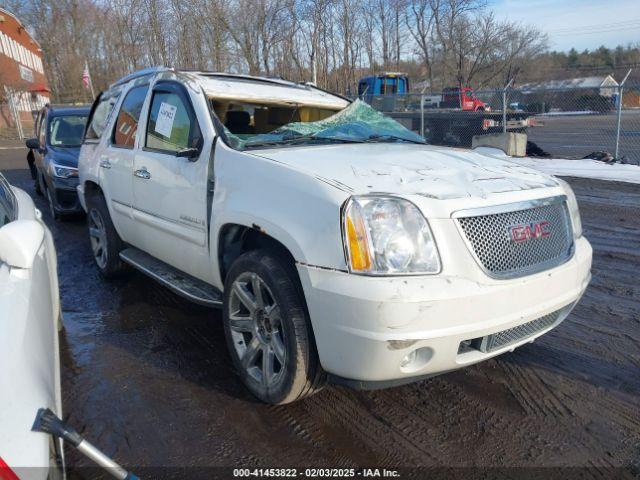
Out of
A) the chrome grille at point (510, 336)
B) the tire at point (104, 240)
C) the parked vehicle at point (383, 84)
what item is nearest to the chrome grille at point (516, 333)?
the chrome grille at point (510, 336)

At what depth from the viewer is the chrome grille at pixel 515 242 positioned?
245 cm

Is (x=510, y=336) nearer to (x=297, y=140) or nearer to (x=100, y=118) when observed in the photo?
(x=297, y=140)

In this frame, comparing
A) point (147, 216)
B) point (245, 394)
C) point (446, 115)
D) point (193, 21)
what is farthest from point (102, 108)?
point (193, 21)

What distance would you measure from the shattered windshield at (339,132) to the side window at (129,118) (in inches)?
32.9

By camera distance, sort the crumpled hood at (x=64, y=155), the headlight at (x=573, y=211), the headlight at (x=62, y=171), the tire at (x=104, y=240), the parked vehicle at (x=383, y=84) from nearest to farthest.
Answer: the headlight at (x=573, y=211) < the tire at (x=104, y=240) < the headlight at (x=62, y=171) < the crumpled hood at (x=64, y=155) < the parked vehicle at (x=383, y=84)

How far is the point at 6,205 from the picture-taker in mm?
2867

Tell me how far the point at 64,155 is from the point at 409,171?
6.89 meters

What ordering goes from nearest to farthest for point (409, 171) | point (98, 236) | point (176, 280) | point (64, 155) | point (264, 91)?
point (409, 171)
point (176, 280)
point (264, 91)
point (98, 236)
point (64, 155)

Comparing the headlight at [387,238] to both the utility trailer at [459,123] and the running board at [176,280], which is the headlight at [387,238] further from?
the utility trailer at [459,123]

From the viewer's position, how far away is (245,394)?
304 centimetres

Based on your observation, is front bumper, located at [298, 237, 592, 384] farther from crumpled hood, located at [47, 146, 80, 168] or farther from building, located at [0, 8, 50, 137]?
building, located at [0, 8, 50, 137]

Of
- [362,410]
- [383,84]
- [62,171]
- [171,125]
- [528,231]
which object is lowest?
[362,410]

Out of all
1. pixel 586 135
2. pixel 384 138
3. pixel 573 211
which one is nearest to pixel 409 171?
pixel 573 211

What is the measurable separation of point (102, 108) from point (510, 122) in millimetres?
13246
